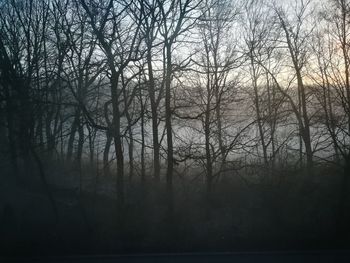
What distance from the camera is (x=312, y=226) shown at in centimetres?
1497

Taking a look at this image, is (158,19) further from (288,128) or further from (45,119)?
(288,128)

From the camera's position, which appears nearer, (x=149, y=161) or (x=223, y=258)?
(x=223, y=258)

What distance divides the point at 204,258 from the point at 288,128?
17415 mm

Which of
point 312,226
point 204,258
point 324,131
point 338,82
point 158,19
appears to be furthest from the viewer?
point 324,131

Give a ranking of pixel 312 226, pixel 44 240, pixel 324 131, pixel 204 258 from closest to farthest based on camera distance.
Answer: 1. pixel 204 258
2. pixel 44 240
3. pixel 312 226
4. pixel 324 131

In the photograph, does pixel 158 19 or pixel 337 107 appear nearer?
pixel 158 19

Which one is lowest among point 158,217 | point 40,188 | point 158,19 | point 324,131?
point 158,217

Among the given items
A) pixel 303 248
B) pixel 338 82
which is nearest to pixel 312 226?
pixel 303 248

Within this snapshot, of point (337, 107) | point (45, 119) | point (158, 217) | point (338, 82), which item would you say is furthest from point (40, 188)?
point (337, 107)

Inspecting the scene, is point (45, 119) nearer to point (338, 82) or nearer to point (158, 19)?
point (158, 19)

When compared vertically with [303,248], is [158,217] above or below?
above

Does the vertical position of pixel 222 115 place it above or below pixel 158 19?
below

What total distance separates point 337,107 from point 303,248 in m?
14.2

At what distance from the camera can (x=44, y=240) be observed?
13594mm
